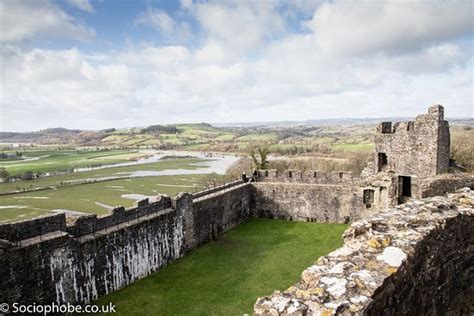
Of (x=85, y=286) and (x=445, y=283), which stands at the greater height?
(x=445, y=283)

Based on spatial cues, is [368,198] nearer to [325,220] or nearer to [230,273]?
[325,220]

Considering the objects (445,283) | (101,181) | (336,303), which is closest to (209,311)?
(445,283)

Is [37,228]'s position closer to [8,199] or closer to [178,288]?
[178,288]

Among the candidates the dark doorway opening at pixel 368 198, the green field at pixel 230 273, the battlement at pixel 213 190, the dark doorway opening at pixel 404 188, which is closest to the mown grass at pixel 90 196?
the battlement at pixel 213 190

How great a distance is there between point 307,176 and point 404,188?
5139 millimetres

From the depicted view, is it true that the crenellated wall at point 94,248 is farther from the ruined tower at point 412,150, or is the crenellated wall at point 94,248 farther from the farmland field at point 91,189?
the farmland field at point 91,189

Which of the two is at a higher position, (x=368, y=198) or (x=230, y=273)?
(x=368, y=198)

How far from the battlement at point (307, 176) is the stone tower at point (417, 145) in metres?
2.30

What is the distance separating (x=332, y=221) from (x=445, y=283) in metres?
14.4

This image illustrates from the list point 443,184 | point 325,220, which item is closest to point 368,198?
point 325,220

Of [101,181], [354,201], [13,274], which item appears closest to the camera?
[13,274]

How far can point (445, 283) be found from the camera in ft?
18.4

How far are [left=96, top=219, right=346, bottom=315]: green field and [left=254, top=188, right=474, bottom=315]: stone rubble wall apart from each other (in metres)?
6.14

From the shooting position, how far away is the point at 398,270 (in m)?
4.25
